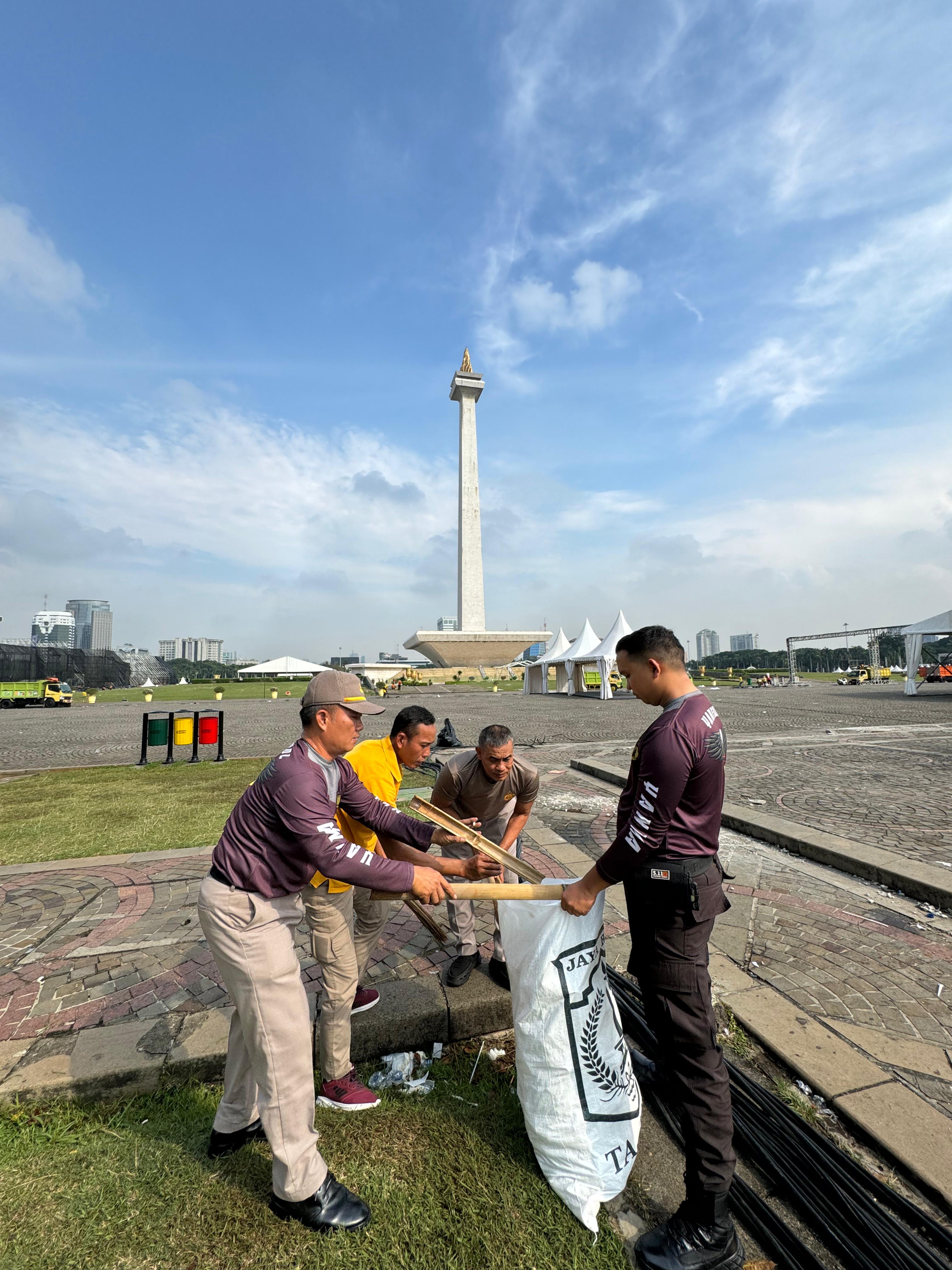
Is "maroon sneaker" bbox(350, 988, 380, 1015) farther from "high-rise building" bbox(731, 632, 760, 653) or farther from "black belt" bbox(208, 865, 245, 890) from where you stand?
"high-rise building" bbox(731, 632, 760, 653)

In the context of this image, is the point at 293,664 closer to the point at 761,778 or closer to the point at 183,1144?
the point at 761,778

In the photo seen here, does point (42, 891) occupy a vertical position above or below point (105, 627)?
below

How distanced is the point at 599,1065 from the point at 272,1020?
1.14m

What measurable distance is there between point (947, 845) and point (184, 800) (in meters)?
8.61

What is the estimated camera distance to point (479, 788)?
3.48 meters

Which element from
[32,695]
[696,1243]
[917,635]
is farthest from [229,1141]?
[32,695]

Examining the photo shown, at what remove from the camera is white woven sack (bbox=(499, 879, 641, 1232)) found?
1.97m

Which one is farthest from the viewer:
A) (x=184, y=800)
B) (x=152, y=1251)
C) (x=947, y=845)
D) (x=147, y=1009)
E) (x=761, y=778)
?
(x=761, y=778)

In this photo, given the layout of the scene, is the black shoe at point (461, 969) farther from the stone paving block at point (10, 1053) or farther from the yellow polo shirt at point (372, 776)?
the stone paving block at point (10, 1053)

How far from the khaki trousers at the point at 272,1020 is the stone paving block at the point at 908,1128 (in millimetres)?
2014

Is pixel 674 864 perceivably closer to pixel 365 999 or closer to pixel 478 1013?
pixel 478 1013

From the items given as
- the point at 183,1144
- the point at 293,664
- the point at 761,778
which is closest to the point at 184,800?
the point at 183,1144

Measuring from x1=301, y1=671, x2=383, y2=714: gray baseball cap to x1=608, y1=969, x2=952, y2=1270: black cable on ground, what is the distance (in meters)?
2.03

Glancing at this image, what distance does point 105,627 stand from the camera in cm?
15100
